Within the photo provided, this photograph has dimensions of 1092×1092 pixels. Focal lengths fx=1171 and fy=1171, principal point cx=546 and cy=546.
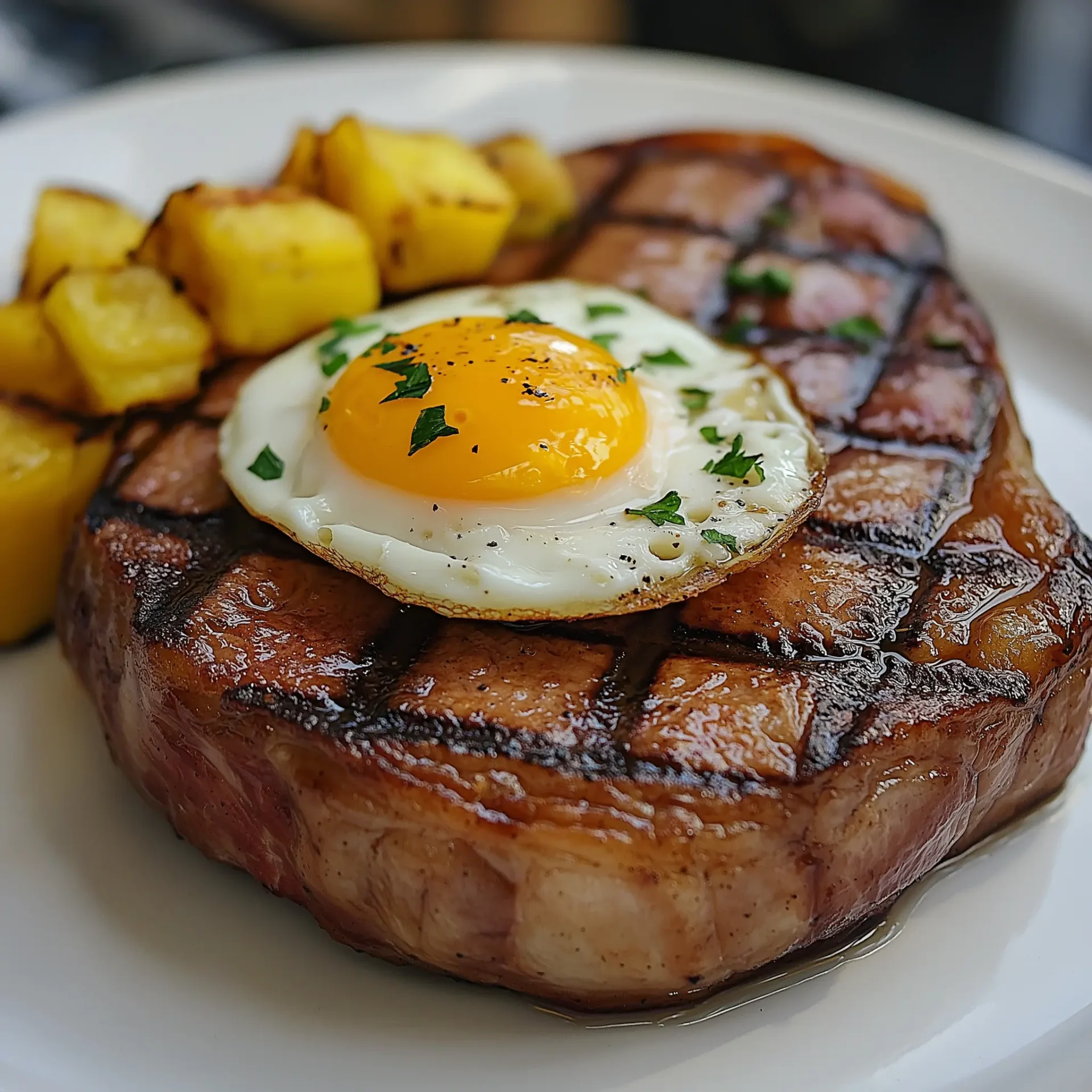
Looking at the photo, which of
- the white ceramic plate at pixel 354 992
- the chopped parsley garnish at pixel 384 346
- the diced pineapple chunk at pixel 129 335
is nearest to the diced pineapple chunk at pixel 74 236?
the diced pineapple chunk at pixel 129 335

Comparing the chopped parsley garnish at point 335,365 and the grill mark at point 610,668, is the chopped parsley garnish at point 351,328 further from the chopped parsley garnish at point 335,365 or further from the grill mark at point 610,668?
the grill mark at point 610,668

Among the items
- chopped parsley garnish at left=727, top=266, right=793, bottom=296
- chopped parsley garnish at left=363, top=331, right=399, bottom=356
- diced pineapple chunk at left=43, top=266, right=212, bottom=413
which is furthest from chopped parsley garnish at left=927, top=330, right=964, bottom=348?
diced pineapple chunk at left=43, top=266, right=212, bottom=413

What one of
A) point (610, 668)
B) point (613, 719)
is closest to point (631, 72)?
point (610, 668)

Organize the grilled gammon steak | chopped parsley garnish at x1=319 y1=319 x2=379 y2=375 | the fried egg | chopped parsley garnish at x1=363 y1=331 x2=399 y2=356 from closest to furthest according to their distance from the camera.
A: the grilled gammon steak < the fried egg < chopped parsley garnish at x1=363 y1=331 x2=399 y2=356 < chopped parsley garnish at x1=319 y1=319 x2=379 y2=375

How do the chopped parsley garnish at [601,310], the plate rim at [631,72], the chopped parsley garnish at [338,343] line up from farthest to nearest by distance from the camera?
1. the plate rim at [631,72]
2. the chopped parsley garnish at [601,310]
3. the chopped parsley garnish at [338,343]

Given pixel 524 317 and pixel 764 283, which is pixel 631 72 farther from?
pixel 524 317

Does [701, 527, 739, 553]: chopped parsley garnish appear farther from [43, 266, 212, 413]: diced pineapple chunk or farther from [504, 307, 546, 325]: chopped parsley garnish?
[43, 266, 212, 413]: diced pineapple chunk

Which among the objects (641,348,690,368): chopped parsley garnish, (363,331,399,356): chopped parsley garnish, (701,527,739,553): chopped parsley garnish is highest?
(641,348,690,368): chopped parsley garnish
